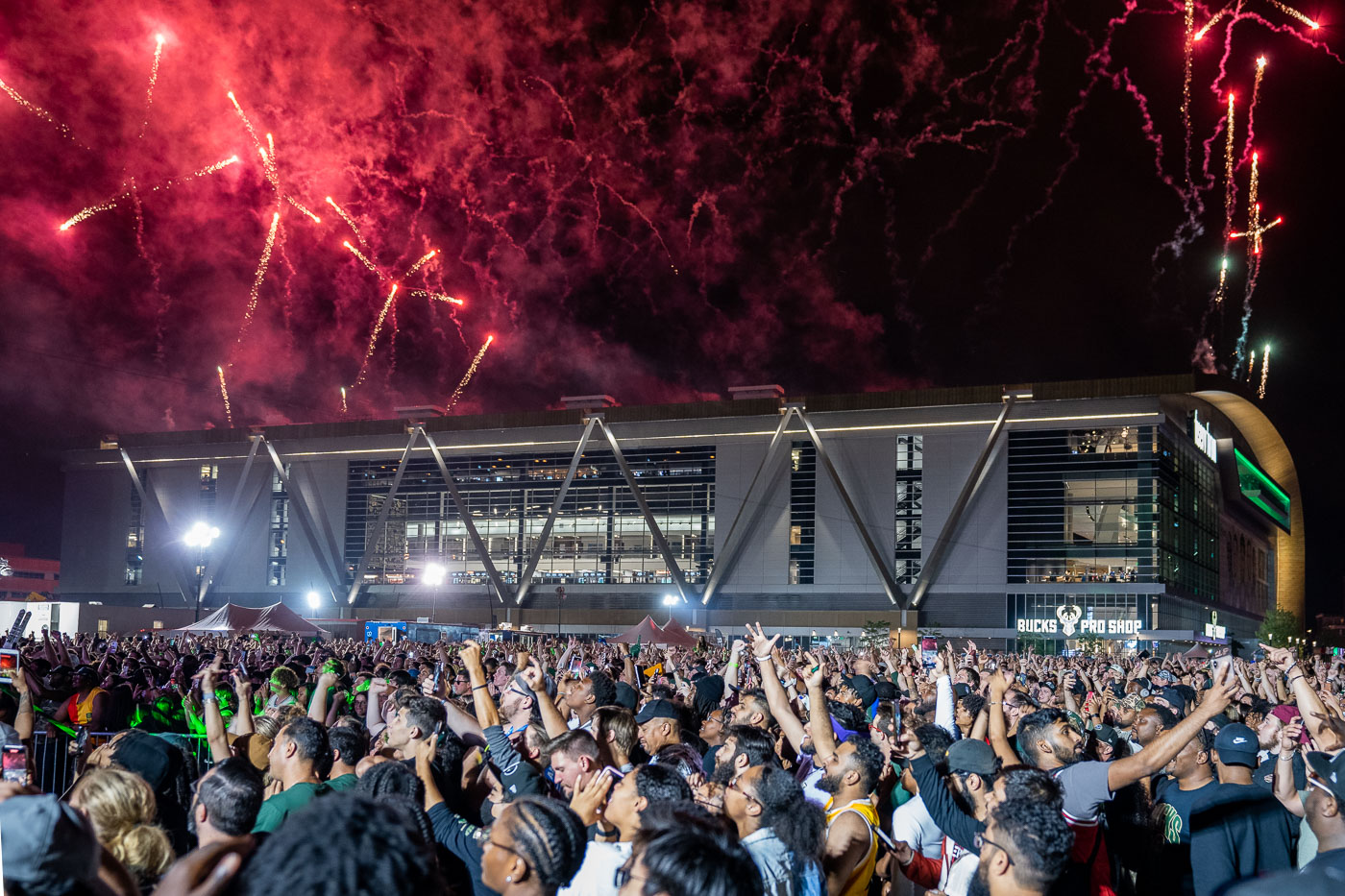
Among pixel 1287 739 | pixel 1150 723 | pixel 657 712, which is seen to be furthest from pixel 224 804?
pixel 1150 723

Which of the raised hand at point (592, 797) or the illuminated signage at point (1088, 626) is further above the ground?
the raised hand at point (592, 797)

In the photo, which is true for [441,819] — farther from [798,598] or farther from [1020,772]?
[798,598]

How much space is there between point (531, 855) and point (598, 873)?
497 mm

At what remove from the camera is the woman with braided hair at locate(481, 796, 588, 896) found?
343cm

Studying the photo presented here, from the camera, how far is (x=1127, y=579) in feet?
230

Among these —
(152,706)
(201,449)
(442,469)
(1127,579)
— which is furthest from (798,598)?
(152,706)

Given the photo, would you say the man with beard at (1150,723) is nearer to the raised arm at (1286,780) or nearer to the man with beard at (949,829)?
the raised arm at (1286,780)

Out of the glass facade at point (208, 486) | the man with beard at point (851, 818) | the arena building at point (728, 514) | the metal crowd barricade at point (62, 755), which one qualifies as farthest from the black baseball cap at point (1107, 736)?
the glass facade at point (208, 486)

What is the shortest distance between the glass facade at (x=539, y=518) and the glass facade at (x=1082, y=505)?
68.7 feet

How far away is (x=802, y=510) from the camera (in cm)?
7750

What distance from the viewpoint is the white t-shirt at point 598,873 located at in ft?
12.5

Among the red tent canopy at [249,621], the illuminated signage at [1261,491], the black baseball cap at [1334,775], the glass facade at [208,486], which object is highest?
the illuminated signage at [1261,491]

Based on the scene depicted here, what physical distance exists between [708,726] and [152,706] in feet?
19.8

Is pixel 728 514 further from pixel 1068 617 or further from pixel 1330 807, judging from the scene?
pixel 1330 807
